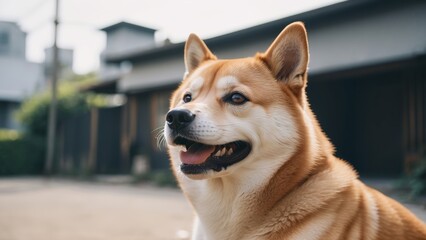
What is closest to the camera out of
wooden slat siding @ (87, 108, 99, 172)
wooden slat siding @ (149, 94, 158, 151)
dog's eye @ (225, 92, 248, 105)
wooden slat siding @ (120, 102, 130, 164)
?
dog's eye @ (225, 92, 248, 105)

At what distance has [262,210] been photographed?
2.37 m

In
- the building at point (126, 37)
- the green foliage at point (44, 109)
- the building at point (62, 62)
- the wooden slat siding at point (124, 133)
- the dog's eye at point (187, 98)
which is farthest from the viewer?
the building at point (62, 62)

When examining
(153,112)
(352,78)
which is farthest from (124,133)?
(352,78)

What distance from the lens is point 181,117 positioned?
2.44m

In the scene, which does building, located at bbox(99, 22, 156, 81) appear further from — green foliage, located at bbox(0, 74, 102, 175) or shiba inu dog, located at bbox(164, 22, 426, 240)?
shiba inu dog, located at bbox(164, 22, 426, 240)

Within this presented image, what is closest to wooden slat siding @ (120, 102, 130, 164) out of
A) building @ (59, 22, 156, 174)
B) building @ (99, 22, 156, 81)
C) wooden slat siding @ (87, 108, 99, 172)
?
building @ (59, 22, 156, 174)

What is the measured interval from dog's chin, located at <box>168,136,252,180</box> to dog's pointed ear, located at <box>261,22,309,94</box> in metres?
0.50

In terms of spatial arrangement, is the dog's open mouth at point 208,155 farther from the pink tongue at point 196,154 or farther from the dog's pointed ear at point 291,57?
the dog's pointed ear at point 291,57

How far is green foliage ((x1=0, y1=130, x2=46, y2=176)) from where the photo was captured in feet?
50.3

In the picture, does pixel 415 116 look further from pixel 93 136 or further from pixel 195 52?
pixel 93 136

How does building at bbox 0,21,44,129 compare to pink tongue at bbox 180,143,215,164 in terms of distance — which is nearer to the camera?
pink tongue at bbox 180,143,215,164

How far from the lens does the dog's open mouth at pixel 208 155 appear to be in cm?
245

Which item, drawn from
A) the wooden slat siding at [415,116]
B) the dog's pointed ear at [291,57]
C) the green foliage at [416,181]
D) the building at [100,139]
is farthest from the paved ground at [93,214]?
the wooden slat siding at [415,116]

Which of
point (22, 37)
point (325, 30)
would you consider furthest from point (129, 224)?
point (22, 37)
